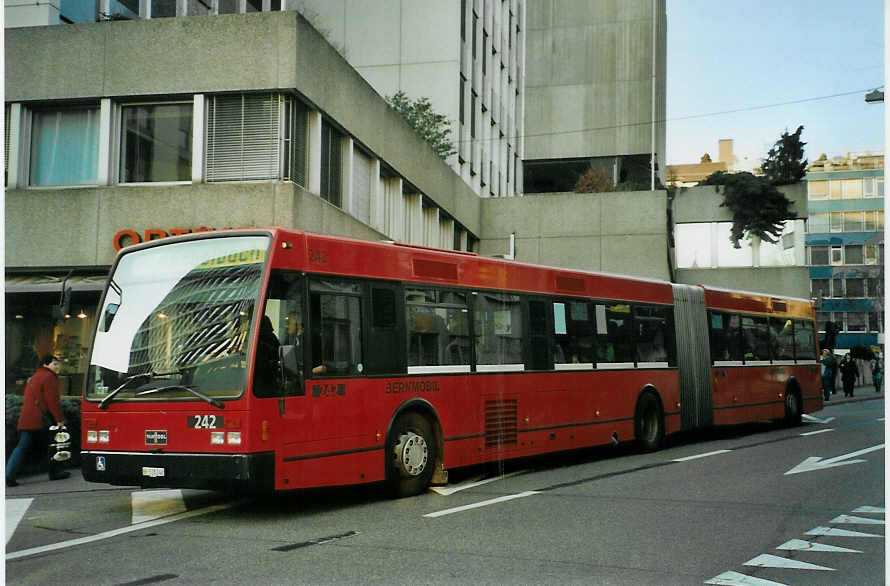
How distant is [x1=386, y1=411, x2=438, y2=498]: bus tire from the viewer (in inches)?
440

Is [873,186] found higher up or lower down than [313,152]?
lower down

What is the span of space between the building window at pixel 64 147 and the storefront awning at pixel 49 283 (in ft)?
6.33

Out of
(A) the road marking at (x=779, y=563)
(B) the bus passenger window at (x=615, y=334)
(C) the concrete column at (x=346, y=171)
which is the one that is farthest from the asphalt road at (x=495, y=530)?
(C) the concrete column at (x=346, y=171)

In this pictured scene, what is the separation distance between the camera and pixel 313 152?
64.2 feet

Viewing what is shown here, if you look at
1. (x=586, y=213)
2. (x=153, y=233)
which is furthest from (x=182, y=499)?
(x=586, y=213)

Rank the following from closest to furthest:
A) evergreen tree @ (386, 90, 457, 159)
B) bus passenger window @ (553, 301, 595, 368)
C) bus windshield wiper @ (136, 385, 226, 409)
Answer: bus windshield wiper @ (136, 385, 226, 409), bus passenger window @ (553, 301, 595, 368), evergreen tree @ (386, 90, 457, 159)

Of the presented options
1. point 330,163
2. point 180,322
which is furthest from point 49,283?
point 180,322

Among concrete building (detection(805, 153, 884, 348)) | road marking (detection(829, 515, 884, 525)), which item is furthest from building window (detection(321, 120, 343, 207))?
road marking (detection(829, 515, 884, 525))

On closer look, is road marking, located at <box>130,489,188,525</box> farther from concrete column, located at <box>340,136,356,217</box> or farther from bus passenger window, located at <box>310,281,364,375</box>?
concrete column, located at <box>340,136,356,217</box>

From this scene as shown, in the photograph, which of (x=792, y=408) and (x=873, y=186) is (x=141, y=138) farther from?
(x=873, y=186)

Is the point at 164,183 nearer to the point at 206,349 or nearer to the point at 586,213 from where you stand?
the point at 206,349

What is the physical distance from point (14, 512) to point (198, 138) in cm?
959

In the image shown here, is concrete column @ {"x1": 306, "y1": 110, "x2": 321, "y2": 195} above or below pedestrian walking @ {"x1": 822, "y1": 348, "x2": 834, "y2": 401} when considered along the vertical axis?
above

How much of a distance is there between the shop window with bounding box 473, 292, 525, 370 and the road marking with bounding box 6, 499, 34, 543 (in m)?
5.62
